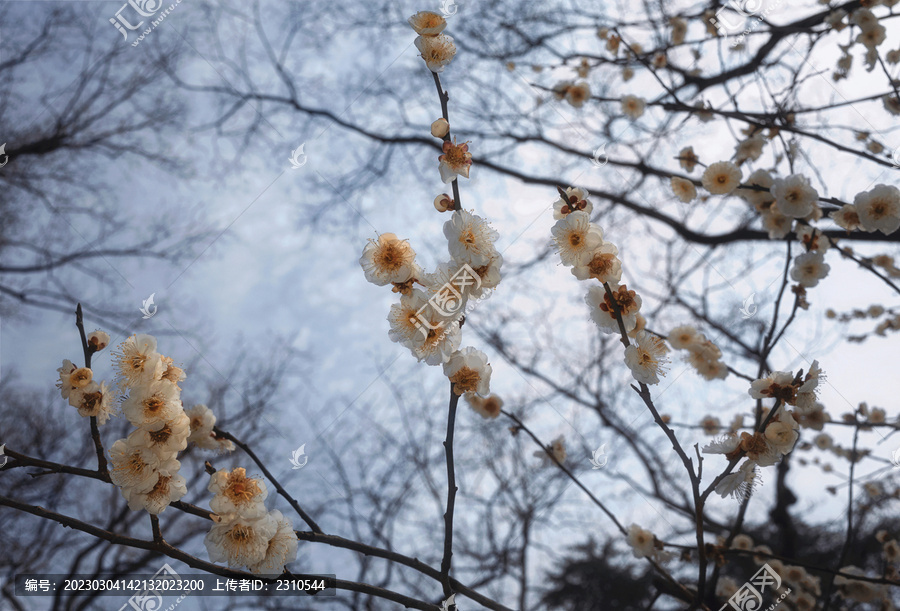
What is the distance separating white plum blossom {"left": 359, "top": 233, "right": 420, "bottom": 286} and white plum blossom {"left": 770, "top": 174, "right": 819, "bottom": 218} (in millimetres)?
1581

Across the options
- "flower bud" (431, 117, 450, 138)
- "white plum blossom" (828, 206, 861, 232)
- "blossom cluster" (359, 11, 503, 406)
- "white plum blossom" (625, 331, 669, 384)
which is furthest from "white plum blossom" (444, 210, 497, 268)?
"white plum blossom" (828, 206, 861, 232)

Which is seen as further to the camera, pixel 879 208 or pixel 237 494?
pixel 879 208

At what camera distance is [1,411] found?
13.9ft

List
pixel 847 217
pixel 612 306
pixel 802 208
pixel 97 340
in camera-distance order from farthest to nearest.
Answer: pixel 847 217 < pixel 802 208 < pixel 97 340 < pixel 612 306

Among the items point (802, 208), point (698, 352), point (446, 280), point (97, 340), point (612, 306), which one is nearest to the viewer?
point (446, 280)

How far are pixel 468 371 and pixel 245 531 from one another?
656 mm

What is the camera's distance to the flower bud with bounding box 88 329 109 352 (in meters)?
1.35

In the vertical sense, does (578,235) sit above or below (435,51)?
below

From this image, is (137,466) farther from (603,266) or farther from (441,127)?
(603,266)

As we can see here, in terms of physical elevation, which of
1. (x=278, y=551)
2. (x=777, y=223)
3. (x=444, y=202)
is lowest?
(x=278, y=551)

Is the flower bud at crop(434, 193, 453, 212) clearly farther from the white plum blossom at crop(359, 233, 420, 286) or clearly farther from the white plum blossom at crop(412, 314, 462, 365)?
the white plum blossom at crop(412, 314, 462, 365)

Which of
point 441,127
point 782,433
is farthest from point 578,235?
point 782,433

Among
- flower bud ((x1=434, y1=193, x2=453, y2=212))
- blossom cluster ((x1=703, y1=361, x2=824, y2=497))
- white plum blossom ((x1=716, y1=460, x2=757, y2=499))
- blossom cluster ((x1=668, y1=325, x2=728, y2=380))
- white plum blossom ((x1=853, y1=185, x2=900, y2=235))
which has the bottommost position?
white plum blossom ((x1=716, y1=460, x2=757, y2=499))

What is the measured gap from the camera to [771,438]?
4.31 ft
